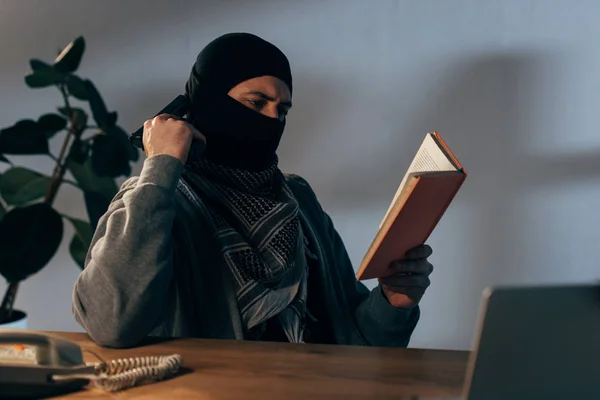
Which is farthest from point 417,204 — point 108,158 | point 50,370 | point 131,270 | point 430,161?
point 108,158

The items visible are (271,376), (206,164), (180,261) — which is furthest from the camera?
(206,164)

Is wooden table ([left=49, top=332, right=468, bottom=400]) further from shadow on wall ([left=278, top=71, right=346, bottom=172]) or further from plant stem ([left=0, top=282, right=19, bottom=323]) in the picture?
shadow on wall ([left=278, top=71, right=346, bottom=172])

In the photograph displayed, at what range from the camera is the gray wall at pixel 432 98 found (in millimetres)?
2541

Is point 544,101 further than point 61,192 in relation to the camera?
No

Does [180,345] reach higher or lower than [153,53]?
lower

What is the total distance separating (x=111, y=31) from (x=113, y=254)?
1784 millimetres

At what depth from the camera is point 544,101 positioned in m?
2.55

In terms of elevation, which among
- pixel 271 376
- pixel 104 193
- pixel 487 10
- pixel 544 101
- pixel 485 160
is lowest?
pixel 271 376

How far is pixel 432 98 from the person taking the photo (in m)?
2.56

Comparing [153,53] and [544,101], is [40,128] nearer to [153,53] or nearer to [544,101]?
[153,53]

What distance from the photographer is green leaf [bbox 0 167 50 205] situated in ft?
7.73

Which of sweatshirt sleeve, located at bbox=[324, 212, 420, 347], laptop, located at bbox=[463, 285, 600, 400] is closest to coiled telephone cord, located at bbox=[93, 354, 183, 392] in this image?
laptop, located at bbox=[463, 285, 600, 400]

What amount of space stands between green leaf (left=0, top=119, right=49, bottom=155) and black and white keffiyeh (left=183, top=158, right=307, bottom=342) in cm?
108

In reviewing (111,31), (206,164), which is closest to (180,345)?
(206,164)
